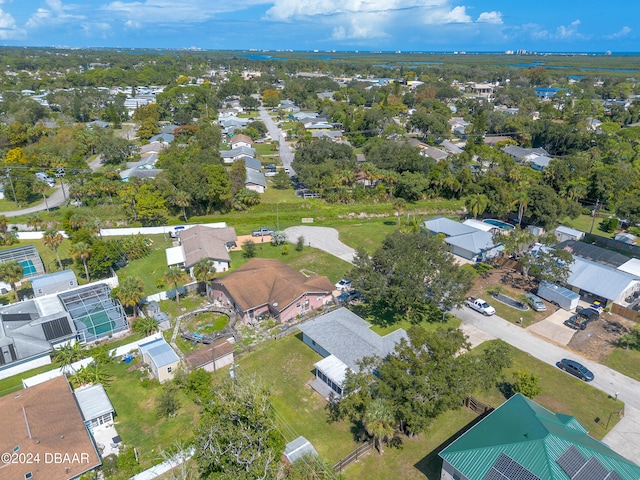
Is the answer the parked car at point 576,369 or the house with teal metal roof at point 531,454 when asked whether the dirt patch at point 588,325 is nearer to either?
the parked car at point 576,369

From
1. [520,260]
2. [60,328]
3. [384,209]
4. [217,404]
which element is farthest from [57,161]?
[520,260]

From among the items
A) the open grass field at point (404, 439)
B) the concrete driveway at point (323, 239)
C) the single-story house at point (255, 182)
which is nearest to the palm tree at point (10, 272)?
the open grass field at point (404, 439)

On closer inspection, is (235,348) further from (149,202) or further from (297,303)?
(149,202)

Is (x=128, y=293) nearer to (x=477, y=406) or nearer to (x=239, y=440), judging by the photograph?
(x=239, y=440)

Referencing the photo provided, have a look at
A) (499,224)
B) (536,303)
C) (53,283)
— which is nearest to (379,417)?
(536,303)

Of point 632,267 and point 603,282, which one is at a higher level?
point 603,282

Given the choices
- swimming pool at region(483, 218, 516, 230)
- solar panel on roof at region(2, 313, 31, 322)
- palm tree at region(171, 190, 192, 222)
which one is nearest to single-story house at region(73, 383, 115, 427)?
solar panel on roof at region(2, 313, 31, 322)
